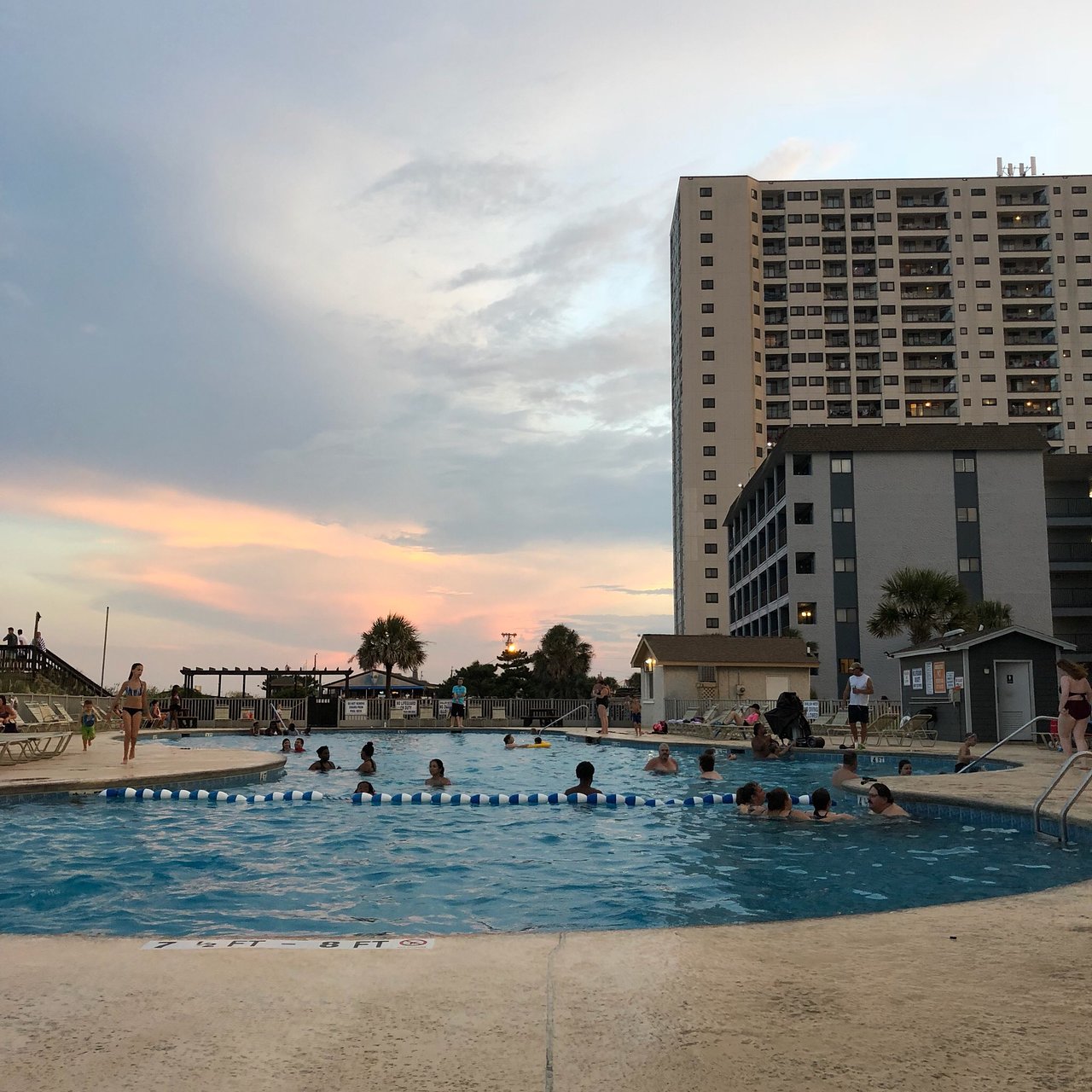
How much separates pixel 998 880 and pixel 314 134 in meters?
21.9

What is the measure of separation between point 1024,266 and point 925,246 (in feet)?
31.8

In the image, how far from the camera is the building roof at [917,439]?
52281 millimetres

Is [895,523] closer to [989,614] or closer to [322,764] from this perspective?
[989,614]

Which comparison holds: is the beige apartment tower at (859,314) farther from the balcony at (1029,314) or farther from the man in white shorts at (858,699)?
the man in white shorts at (858,699)

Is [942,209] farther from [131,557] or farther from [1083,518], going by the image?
[131,557]

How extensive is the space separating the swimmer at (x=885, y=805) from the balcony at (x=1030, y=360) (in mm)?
85449

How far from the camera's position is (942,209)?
8850 cm

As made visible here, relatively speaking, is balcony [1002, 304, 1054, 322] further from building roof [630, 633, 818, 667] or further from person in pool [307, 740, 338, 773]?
person in pool [307, 740, 338, 773]

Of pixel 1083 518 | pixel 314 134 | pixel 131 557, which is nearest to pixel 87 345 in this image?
pixel 314 134

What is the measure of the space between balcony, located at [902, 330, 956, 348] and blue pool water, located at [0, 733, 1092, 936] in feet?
273

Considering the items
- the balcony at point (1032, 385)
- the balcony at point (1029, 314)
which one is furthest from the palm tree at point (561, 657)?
the balcony at point (1029, 314)

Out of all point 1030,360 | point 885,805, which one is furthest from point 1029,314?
point 885,805

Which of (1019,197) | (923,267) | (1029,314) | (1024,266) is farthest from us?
(1019,197)

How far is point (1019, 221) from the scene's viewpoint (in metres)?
88.6
